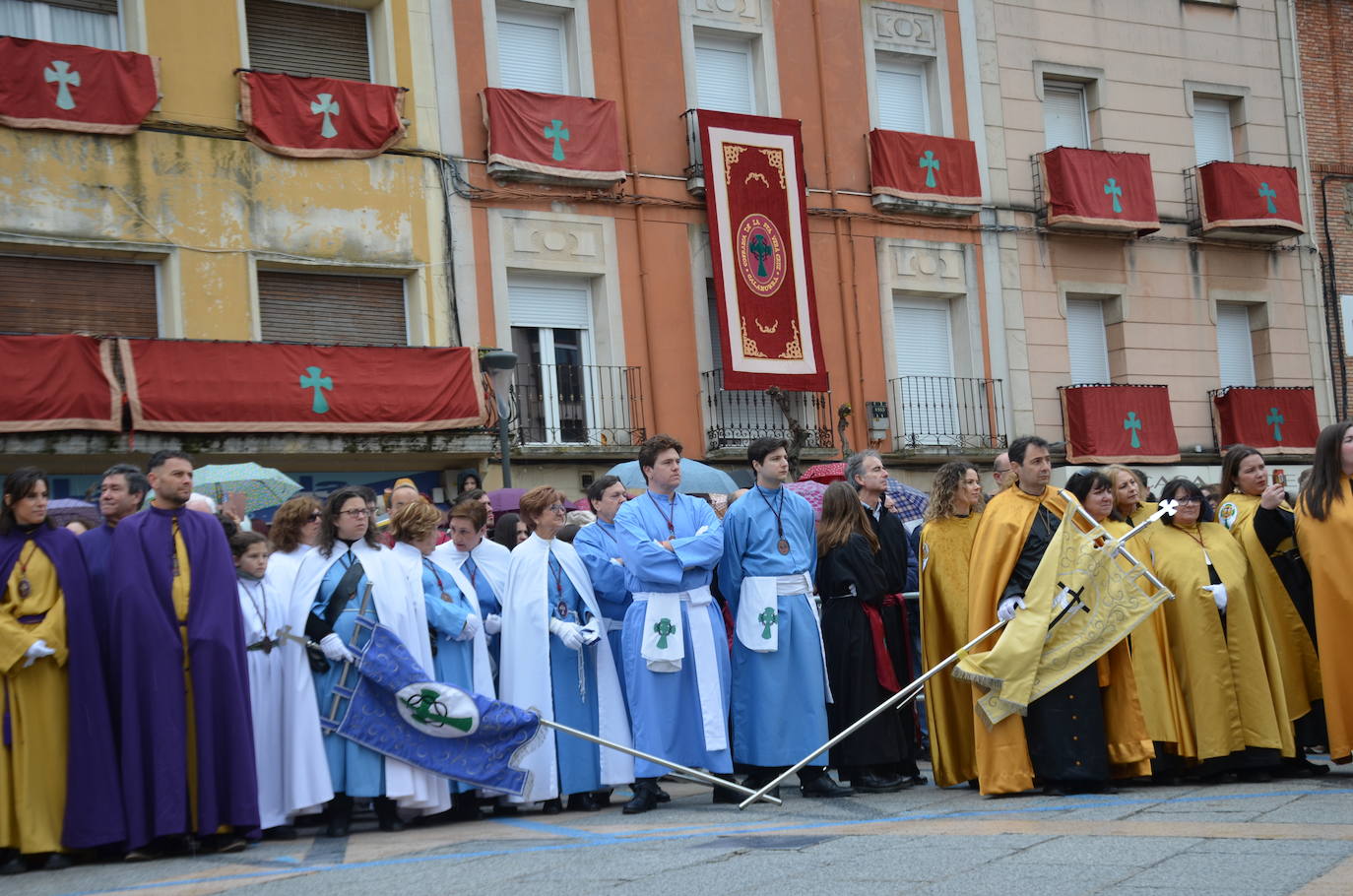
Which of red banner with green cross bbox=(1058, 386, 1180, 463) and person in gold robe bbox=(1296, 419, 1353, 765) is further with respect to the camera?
red banner with green cross bbox=(1058, 386, 1180, 463)

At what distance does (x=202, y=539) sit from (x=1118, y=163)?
55.1 ft

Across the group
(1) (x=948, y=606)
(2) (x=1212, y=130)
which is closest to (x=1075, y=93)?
(2) (x=1212, y=130)

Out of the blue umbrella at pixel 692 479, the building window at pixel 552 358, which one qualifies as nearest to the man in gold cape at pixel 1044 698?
the blue umbrella at pixel 692 479

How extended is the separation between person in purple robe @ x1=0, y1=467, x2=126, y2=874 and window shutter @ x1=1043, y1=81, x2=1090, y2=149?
675 inches

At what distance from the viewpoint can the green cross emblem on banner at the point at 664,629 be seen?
9.41 meters

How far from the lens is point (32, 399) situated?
16016mm

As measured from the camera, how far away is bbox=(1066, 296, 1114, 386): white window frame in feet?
75.4

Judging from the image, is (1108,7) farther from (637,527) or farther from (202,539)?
(202,539)

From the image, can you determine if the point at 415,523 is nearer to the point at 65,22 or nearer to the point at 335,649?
the point at 335,649

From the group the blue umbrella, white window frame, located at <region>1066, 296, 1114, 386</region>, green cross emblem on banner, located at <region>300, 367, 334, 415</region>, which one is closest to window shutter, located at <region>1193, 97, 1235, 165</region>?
white window frame, located at <region>1066, 296, 1114, 386</region>

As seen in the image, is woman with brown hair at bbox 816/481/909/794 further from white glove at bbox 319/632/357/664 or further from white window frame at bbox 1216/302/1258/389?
white window frame at bbox 1216/302/1258/389

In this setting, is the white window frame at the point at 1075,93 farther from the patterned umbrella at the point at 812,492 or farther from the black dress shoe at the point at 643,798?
the black dress shoe at the point at 643,798

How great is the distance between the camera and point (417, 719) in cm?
904

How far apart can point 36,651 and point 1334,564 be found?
6.50 meters
